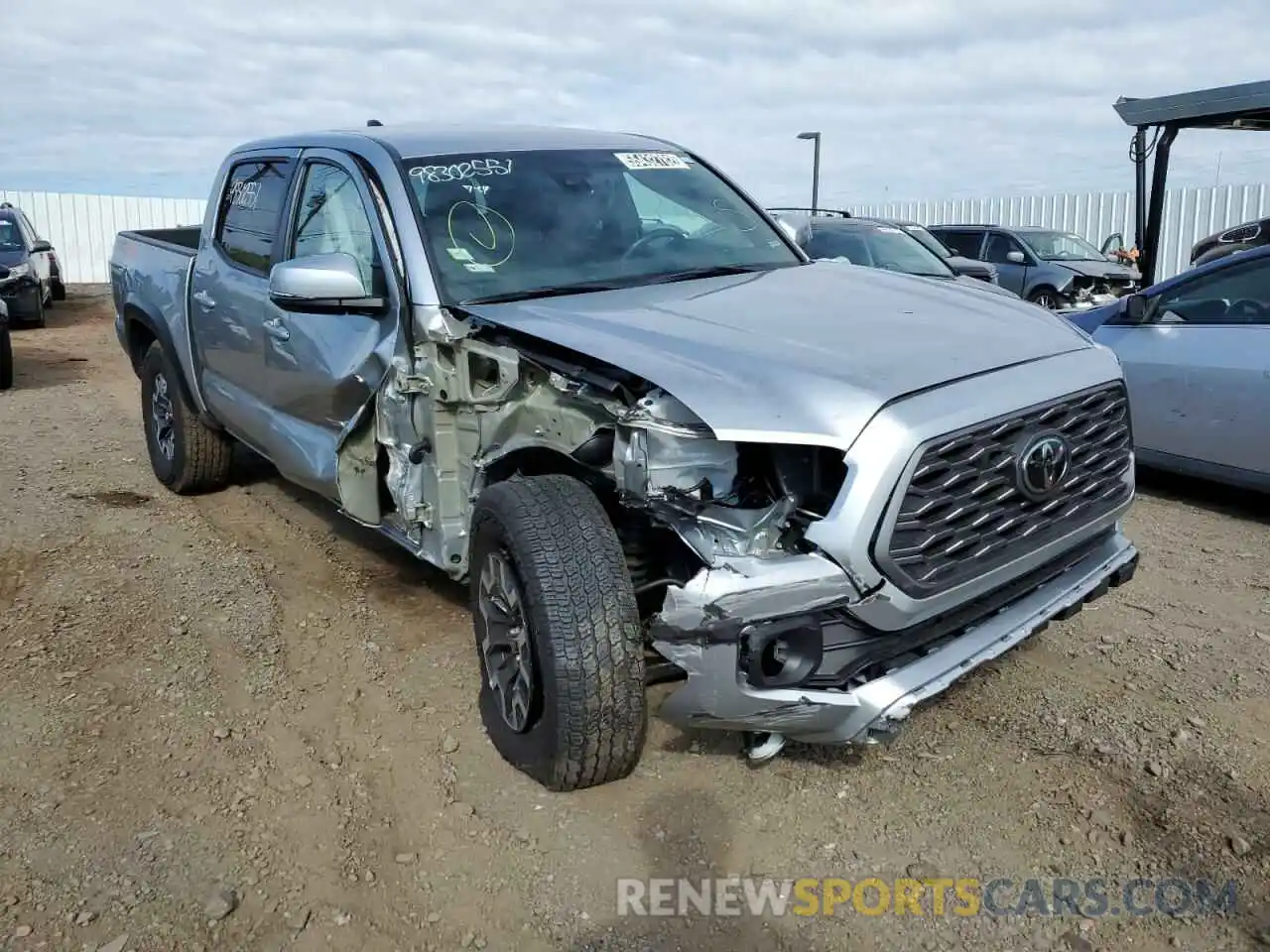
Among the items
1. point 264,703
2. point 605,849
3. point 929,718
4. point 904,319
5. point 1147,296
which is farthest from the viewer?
point 1147,296

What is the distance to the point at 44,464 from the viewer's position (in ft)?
23.4

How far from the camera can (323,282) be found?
11.9ft

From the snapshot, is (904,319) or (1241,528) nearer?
(904,319)

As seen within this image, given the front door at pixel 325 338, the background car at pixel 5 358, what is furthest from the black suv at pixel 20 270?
the front door at pixel 325 338

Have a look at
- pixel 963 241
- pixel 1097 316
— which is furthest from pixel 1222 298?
pixel 963 241

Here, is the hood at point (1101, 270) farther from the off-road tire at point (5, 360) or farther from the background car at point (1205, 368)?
the off-road tire at point (5, 360)

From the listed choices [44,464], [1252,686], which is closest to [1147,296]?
[1252,686]

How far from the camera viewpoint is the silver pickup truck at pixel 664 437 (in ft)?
8.55

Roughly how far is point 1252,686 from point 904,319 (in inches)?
70.9

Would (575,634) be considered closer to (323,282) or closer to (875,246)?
(323,282)

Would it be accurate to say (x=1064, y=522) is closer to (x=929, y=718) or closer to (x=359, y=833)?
(x=929, y=718)

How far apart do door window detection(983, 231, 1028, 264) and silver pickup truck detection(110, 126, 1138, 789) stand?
1287 cm

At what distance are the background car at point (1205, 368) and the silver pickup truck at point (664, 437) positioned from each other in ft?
7.96

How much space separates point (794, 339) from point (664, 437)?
0.51 meters
